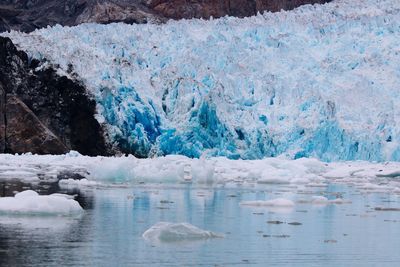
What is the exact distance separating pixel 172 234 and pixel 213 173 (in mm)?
8515

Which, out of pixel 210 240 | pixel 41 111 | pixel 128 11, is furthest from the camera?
pixel 128 11

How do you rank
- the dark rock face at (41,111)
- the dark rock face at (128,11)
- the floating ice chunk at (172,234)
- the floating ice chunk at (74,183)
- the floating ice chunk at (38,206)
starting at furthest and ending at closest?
1. the dark rock face at (128,11)
2. the dark rock face at (41,111)
3. the floating ice chunk at (74,183)
4. the floating ice chunk at (38,206)
5. the floating ice chunk at (172,234)

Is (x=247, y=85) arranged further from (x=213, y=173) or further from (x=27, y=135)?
(x=213, y=173)

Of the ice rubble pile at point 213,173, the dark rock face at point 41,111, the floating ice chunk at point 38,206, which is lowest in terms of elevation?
the ice rubble pile at point 213,173

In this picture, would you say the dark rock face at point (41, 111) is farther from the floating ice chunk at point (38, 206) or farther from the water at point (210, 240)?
the floating ice chunk at point (38, 206)

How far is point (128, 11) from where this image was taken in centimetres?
3388

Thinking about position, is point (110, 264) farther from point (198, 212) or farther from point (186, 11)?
point (186, 11)

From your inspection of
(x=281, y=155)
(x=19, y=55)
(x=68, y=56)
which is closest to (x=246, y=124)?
(x=281, y=155)

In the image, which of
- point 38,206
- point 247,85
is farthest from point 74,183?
point 247,85

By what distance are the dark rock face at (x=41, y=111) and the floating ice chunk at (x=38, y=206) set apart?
16.7 m

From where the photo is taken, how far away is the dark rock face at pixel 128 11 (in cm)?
3356

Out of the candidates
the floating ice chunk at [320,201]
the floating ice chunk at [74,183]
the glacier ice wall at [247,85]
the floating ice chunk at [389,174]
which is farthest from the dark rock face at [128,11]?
the floating ice chunk at [320,201]

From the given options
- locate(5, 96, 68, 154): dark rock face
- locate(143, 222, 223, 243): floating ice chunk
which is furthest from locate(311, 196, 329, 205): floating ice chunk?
locate(5, 96, 68, 154): dark rock face

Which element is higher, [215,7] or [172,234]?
[215,7]
